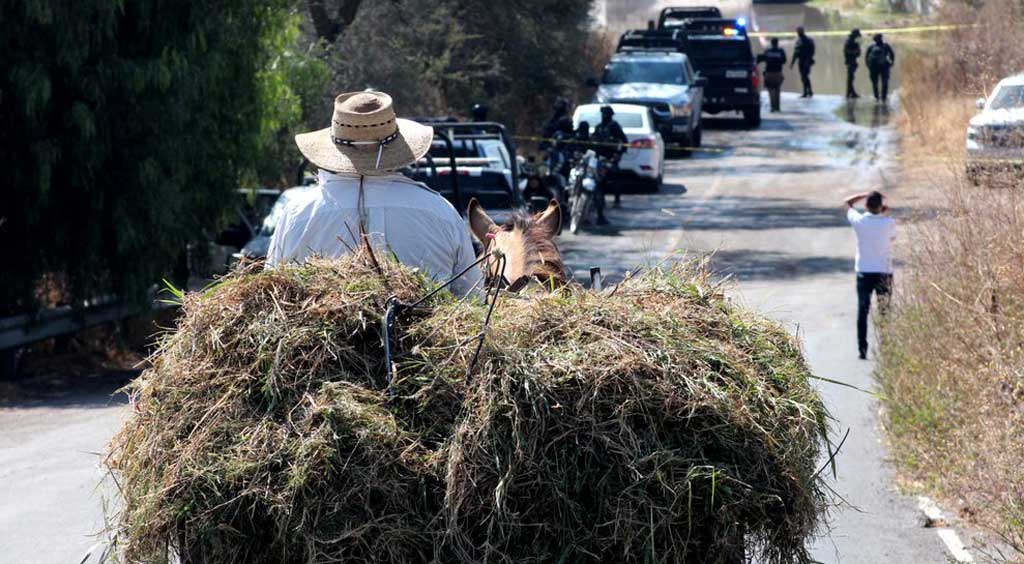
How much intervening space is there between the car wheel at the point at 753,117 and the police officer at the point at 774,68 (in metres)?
2.15

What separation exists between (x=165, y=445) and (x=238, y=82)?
1240cm

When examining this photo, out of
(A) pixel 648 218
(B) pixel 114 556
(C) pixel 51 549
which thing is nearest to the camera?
(B) pixel 114 556

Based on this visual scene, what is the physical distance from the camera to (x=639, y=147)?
89.4ft

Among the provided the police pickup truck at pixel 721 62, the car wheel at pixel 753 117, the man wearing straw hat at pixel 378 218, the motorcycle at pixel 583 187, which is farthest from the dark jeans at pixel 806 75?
the man wearing straw hat at pixel 378 218

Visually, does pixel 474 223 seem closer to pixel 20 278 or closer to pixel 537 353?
pixel 537 353

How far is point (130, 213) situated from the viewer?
46.9 feet

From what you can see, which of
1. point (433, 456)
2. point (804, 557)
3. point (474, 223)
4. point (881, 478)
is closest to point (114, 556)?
point (433, 456)

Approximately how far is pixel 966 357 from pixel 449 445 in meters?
5.85

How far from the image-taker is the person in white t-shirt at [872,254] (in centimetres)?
1367

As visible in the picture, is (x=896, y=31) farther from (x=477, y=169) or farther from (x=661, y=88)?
(x=477, y=169)

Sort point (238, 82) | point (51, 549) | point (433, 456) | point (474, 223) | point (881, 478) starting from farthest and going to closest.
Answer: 1. point (238, 82)
2. point (881, 478)
3. point (51, 549)
4. point (474, 223)
5. point (433, 456)

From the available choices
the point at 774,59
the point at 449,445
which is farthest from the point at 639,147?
the point at 449,445

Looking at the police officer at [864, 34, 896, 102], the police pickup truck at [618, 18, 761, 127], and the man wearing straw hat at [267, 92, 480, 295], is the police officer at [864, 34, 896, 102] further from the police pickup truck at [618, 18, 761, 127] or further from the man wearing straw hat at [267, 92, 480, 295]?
the man wearing straw hat at [267, 92, 480, 295]

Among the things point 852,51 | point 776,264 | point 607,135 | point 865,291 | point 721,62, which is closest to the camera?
point 865,291
